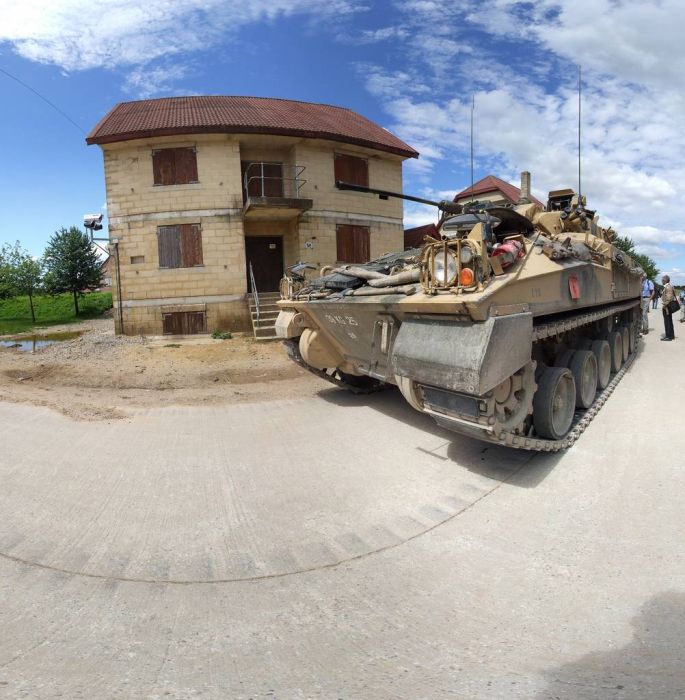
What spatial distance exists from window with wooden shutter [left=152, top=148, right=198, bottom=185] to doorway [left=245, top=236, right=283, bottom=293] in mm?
2978

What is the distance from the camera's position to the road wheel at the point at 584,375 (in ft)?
18.2

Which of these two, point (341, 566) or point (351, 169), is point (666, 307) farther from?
point (341, 566)

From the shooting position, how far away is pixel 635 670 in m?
2.09

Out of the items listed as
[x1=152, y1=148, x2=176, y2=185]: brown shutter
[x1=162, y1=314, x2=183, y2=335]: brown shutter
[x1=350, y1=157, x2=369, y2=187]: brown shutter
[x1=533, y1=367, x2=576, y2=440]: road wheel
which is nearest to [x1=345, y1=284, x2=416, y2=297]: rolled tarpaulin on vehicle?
[x1=533, y1=367, x2=576, y2=440]: road wheel

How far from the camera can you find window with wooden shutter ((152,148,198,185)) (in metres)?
14.6

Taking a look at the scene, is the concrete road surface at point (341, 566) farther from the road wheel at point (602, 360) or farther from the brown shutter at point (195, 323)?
the brown shutter at point (195, 323)

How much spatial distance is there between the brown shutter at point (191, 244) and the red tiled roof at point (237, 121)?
2.60 metres

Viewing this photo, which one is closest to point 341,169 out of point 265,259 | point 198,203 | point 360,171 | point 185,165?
point 360,171

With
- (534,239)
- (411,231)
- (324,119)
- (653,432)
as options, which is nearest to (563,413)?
(653,432)

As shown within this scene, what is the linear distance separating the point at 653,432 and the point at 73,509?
5.31 m

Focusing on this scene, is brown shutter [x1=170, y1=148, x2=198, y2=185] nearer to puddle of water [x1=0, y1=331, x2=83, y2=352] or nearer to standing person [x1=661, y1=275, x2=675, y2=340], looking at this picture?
puddle of water [x1=0, y1=331, x2=83, y2=352]

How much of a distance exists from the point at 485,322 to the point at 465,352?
0.85 ft

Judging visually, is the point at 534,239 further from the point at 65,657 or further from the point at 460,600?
the point at 65,657

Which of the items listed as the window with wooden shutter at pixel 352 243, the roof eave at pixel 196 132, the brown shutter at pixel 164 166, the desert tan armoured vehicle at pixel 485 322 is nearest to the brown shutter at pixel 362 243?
the window with wooden shutter at pixel 352 243
